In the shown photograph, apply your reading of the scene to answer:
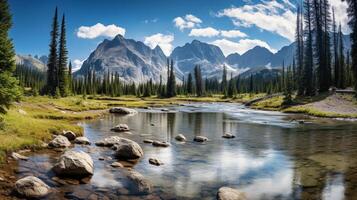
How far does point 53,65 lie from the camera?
90562mm

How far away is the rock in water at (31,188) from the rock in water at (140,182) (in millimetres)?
4260

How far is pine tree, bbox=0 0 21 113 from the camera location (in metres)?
23.1

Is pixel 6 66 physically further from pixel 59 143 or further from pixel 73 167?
pixel 73 167

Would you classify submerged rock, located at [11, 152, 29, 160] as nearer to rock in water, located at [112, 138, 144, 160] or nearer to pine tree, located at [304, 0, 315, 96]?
rock in water, located at [112, 138, 144, 160]

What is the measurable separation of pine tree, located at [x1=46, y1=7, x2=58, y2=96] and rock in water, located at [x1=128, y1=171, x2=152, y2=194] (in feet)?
241

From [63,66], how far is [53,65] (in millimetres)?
2937

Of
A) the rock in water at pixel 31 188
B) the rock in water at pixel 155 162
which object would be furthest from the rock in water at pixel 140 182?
the rock in water at pixel 31 188

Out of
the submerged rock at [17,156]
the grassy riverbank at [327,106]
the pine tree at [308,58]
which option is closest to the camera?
the submerged rock at [17,156]

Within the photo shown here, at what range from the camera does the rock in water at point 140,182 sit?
16.8 metres

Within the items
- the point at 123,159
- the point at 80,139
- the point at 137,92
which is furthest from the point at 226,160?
the point at 137,92

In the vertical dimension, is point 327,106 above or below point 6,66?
below

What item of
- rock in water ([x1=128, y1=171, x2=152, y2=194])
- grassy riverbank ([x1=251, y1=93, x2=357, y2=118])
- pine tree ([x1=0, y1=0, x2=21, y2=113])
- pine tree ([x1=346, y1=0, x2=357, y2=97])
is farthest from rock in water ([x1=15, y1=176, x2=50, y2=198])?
grassy riverbank ([x1=251, y1=93, x2=357, y2=118])

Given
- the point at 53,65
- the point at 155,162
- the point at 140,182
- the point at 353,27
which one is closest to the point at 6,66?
the point at 155,162

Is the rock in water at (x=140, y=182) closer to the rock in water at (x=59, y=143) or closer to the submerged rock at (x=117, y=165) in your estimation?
the submerged rock at (x=117, y=165)
